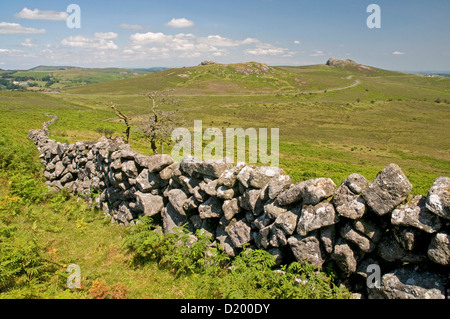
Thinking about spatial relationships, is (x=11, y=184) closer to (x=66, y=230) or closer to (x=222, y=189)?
(x=66, y=230)

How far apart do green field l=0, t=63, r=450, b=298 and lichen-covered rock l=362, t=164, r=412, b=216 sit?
14.8ft

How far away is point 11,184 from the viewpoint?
13.4 meters

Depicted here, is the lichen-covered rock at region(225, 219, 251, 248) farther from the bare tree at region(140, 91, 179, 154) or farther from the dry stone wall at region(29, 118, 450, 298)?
the bare tree at region(140, 91, 179, 154)

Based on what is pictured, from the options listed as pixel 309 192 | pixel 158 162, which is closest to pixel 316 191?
pixel 309 192

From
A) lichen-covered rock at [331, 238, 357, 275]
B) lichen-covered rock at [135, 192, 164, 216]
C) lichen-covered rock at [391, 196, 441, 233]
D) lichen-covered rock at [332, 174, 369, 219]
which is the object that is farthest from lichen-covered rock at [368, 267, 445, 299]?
lichen-covered rock at [135, 192, 164, 216]

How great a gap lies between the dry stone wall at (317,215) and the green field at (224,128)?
7.10ft

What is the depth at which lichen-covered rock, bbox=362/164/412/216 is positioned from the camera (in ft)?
18.7

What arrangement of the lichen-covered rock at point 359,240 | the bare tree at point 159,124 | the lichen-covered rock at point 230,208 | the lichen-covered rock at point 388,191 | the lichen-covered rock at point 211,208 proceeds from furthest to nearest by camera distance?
the bare tree at point 159,124 → the lichen-covered rock at point 211,208 → the lichen-covered rock at point 230,208 → the lichen-covered rock at point 359,240 → the lichen-covered rock at point 388,191

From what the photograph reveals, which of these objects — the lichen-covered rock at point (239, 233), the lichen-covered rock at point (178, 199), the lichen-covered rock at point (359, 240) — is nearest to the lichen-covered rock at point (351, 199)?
the lichen-covered rock at point (359, 240)

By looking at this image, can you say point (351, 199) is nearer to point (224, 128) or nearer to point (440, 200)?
point (440, 200)

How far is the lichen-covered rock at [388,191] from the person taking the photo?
5.69 metres

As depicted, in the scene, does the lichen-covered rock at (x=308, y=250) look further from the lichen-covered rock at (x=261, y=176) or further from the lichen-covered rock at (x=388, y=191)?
the lichen-covered rock at (x=261, y=176)
